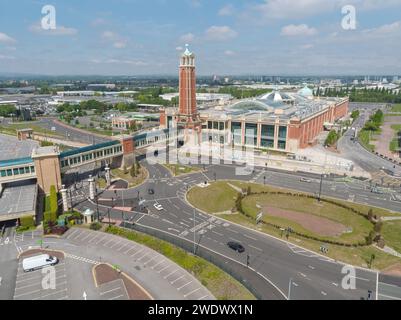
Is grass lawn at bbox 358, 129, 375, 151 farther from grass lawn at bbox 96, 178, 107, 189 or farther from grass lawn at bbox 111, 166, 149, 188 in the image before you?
grass lawn at bbox 96, 178, 107, 189

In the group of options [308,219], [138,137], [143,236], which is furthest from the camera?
[138,137]

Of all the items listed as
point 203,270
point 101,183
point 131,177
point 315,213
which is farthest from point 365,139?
point 203,270

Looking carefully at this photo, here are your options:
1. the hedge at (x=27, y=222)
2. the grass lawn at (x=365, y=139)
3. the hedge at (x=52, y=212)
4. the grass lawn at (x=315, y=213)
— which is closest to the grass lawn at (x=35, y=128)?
the hedge at (x=52, y=212)

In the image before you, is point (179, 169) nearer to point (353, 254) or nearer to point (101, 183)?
point (101, 183)

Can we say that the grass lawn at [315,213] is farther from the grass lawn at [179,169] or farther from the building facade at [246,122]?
the building facade at [246,122]
